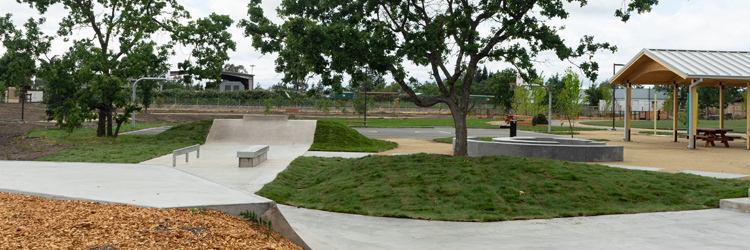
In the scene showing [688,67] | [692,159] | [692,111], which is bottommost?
[692,159]

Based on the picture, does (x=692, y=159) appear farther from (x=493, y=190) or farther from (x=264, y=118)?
(x=264, y=118)

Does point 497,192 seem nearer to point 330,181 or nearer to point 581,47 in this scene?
point 330,181

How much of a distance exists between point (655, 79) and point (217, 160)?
21.8m

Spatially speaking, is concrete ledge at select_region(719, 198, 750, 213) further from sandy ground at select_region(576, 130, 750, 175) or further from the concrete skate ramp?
the concrete skate ramp

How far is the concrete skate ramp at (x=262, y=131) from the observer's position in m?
21.2

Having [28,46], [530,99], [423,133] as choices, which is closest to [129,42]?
[28,46]

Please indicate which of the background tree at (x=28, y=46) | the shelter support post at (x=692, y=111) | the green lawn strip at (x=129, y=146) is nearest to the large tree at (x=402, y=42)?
the green lawn strip at (x=129, y=146)

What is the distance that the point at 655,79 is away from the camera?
25.5 m

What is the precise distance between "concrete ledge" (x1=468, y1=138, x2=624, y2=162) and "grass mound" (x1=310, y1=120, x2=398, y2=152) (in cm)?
507

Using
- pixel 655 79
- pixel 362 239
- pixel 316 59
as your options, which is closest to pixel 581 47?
pixel 316 59

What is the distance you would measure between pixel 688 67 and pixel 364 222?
18.3m

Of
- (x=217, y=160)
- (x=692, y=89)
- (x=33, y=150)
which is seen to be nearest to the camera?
(x=217, y=160)

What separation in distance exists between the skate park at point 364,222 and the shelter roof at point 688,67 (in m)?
13.9

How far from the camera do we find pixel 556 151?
14.6 m
